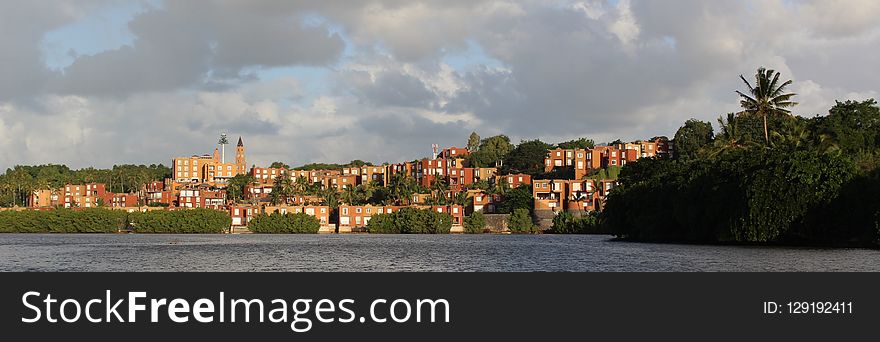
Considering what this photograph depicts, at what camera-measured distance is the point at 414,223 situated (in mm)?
192625

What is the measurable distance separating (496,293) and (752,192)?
157 feet

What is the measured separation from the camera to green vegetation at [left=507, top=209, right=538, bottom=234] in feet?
619

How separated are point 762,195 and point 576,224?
324 feet

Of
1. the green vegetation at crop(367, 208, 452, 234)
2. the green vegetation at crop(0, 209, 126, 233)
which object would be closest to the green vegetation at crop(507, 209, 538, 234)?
the green vegetation at crop(367, 208, 452, 234)

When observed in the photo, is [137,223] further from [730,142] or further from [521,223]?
[730,142]

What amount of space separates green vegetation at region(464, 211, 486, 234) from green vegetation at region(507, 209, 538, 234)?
5.23 meters

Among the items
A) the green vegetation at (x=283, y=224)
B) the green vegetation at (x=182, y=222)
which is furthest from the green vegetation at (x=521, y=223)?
the green vegetation at (x=182, y=222)

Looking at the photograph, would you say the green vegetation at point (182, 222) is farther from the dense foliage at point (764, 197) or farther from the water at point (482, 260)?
the dense foliage at point (764, 197)

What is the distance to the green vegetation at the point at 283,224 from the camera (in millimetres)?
195625

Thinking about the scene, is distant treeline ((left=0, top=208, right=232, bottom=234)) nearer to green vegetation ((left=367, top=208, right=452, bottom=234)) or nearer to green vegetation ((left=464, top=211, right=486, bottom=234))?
green vegetation ((left=367, top=208, right=452, bottom=234))

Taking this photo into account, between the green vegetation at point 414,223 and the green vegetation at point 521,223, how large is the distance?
39.9ft

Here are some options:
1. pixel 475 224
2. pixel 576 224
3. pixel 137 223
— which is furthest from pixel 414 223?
pixel 137 223

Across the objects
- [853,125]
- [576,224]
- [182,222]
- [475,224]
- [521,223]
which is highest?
[853,125]

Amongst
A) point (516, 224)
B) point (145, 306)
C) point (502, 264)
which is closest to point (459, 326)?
point (145, 306)
